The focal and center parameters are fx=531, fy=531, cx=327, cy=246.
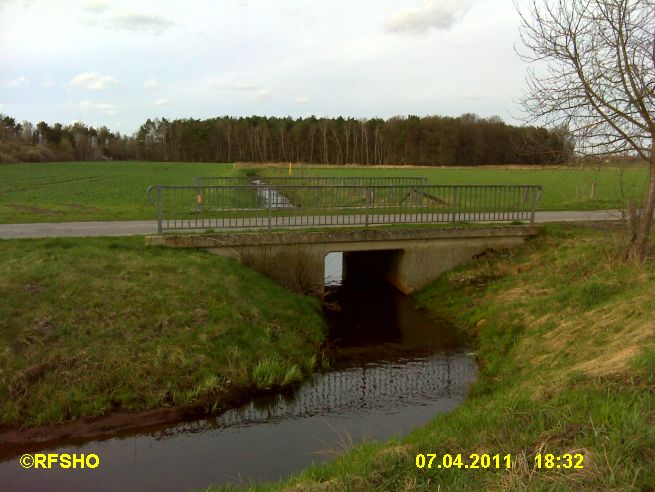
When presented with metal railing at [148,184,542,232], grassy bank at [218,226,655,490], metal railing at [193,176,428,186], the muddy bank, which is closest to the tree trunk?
grassy bank at [218,226,655,490]

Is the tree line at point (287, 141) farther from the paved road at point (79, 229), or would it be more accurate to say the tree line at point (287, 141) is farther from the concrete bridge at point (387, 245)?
the paved road at point (79, 229)

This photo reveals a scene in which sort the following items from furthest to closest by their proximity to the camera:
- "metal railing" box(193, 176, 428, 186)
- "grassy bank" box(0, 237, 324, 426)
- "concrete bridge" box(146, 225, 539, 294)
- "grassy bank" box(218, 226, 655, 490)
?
"metal railing" box(193, 176, 428, 186)
"concrete bridge" box(146, 225, 539, 294)
"grassy bank" box(0, 237, 324, 426)
"grassy bank" box(218, 226, 655, 490)

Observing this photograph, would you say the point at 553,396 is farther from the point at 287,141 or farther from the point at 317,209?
the point at 287,141

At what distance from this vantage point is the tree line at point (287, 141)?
291ft

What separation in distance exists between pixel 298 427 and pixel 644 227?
847cm

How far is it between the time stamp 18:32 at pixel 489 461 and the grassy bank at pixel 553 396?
0.07 metres

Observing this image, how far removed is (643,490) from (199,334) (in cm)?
715

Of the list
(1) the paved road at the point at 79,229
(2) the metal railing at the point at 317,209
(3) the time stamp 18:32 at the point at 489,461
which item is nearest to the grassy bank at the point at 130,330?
(1) the paved road at the point at 79,229

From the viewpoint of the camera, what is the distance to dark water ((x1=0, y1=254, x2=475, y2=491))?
6352mm

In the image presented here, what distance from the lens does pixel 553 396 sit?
5.82m

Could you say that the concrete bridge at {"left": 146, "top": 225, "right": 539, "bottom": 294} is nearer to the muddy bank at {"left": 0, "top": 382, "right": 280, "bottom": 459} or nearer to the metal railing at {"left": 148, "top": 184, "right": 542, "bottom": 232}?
the metal railing at {"left": 148, "top": 184, "right": 542, "bottom": 232}

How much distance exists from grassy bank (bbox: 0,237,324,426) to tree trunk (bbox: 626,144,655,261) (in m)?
6.86

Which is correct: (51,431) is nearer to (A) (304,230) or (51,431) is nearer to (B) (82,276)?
(B) (82,276)

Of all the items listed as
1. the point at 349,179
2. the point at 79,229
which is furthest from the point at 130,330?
the point at 349,179
